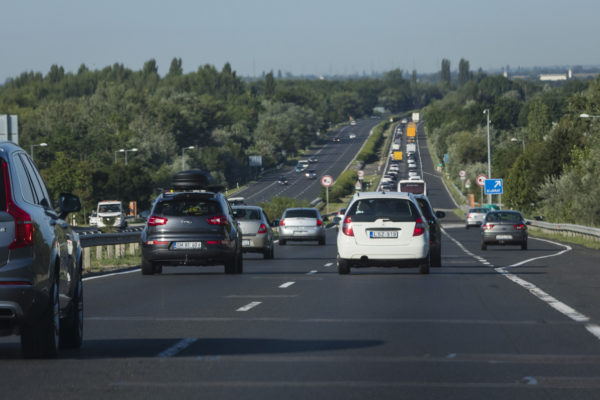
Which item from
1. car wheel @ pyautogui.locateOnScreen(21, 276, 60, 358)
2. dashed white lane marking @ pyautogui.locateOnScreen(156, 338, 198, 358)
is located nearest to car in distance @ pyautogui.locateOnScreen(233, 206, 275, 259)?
dashed white lane marking @ pyautogui.locateOnScreen(156, 338, 198, 358)

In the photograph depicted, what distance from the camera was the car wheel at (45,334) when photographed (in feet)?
33.9

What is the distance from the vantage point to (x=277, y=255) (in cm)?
3797

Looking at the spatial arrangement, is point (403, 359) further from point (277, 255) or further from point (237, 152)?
point (237, 152)

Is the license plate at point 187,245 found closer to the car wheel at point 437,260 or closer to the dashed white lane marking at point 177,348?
the car wheel at point 437,260

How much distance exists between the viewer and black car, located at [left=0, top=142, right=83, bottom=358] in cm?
984

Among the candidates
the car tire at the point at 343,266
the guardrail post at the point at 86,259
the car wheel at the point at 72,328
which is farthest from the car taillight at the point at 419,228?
the car wheel at the point at 72,328

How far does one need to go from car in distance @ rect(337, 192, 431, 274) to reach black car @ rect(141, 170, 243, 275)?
2.35 m

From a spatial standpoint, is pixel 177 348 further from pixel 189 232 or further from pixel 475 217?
pixel 475 217

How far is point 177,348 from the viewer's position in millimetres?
11617

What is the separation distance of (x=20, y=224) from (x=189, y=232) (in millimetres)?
14772

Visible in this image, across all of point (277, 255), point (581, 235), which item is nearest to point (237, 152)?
point (581, 235)

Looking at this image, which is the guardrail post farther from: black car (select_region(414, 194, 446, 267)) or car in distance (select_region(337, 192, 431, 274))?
black car (select_region(414, 194, 446, 267))

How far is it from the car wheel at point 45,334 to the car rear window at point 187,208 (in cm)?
1418

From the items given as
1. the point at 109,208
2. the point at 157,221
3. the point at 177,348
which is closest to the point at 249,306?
the point at 177,348
